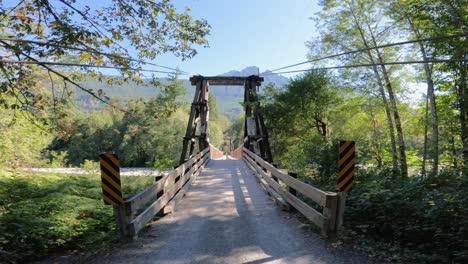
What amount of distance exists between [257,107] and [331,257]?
41.9ft

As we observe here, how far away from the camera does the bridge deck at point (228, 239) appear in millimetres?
3584

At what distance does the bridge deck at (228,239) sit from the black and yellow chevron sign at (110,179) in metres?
0.65

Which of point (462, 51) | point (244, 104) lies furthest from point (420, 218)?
point (244, 104)

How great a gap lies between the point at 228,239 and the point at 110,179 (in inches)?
71.7

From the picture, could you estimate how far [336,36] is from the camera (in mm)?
13531

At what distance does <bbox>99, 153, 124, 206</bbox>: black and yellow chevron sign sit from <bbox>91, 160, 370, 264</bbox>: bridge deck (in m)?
0.65

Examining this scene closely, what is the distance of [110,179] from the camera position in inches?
157

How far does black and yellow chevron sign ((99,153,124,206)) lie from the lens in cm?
391

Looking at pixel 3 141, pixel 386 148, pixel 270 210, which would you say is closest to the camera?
pixel 270 210

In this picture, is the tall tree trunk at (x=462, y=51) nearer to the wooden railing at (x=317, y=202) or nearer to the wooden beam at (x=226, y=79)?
the wooden railing at (x=317, y=202)

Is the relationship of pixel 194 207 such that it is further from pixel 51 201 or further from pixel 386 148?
pixel 386 148

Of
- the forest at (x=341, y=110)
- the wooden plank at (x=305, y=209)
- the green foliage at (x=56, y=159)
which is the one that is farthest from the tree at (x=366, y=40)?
the green foliage at (x=56, y=159)

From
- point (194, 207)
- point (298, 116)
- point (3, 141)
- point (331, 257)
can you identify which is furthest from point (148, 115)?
point (298, 116)

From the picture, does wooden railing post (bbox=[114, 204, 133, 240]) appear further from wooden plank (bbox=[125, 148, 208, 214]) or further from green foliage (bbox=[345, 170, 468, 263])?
green foliage (bbox=[345, 170, 468, 263])
